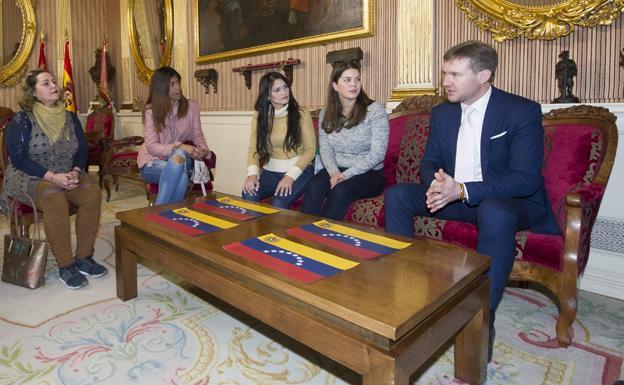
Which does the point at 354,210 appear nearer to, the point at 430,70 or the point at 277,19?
the point at 430,70

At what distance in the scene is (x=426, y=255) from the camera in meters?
1.56

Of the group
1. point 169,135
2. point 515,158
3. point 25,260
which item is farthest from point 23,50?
point 515,158

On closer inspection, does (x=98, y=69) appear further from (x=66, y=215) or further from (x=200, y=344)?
(x=200, y=344)

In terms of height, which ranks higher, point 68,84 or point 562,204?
point 68,84

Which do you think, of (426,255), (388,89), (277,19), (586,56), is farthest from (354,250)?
(277,19)

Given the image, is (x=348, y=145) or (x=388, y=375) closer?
(x=388, y=375)

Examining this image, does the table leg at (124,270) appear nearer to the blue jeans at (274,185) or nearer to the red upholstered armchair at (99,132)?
the blue jeans at (274,185)

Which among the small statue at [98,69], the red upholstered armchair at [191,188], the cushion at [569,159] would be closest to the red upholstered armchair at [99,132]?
the small statue at [98,69]

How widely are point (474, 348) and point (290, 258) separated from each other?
2.37 ft

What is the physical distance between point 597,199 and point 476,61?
2.67ft

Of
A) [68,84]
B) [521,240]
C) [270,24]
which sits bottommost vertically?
[521,240]

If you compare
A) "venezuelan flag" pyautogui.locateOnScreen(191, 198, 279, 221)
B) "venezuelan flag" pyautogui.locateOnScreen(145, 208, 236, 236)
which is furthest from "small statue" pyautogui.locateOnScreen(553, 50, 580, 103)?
"venezuelan flag" pyautogui.locateOnScreen(145, 208, 236, 236)

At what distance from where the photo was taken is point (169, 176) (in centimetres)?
322

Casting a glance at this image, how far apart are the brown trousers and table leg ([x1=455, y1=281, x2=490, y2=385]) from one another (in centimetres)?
222
